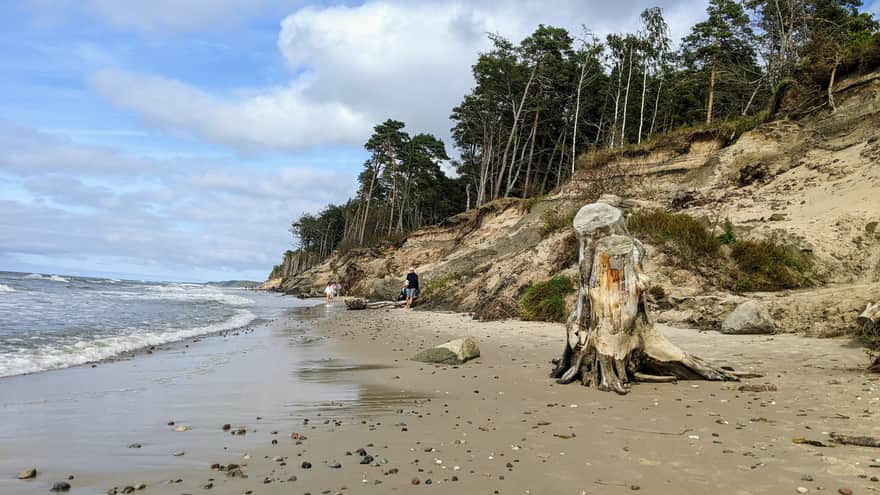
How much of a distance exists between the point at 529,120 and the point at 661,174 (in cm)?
2082

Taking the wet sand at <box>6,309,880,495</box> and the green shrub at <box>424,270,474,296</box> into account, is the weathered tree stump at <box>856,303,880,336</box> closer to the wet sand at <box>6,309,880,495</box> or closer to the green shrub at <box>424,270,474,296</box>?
the wet sand at <box>6,309,880,495</box>

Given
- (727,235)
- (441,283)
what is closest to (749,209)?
(727,235)

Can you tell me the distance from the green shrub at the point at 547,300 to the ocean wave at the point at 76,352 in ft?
29.4

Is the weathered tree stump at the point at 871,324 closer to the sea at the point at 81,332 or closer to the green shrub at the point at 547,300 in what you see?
the green shrub at the point at 547,300

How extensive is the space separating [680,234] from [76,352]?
46.4ft

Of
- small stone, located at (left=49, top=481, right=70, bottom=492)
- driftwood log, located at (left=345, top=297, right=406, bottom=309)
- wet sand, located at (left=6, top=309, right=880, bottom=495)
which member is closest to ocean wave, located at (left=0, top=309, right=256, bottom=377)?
wet sand, located at (left=6, top=309, right=880, bottom=495)

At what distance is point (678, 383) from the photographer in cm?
649

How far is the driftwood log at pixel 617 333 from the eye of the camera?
Answer: 21.5ft

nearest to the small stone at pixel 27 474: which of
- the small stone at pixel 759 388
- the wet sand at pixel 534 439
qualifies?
the wet sand at pixel 534 439

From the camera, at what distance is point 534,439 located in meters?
4.36

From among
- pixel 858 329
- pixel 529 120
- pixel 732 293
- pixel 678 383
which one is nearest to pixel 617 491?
pixel 678 383

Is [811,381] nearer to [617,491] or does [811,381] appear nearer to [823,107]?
[617,491]

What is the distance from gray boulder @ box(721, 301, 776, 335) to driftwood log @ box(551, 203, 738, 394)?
3713 millimetres

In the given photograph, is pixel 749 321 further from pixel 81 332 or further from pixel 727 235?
pixel 81 332
